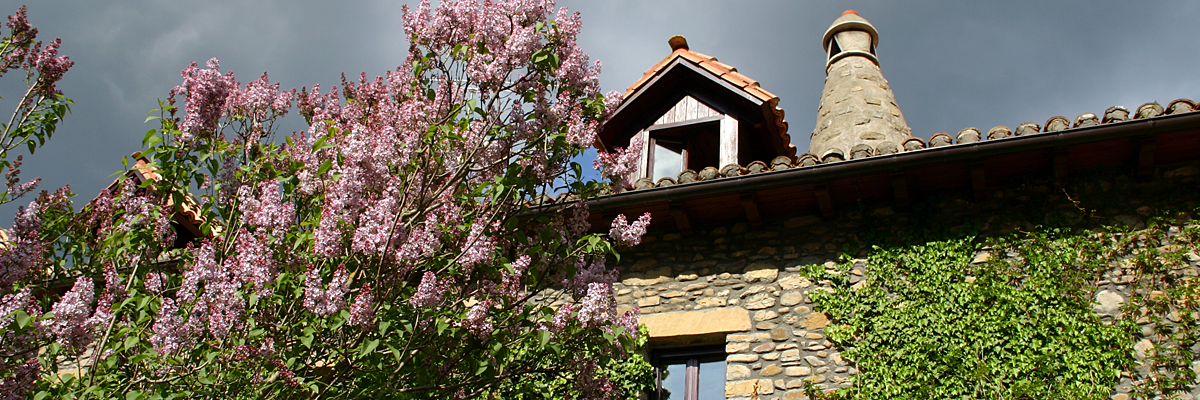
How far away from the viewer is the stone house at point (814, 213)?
5.70 m

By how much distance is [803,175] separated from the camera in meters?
6.19

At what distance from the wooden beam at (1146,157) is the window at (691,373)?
317 centimetres

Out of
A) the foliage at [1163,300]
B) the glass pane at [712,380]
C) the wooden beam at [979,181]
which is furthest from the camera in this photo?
the glass pane at [712,380]

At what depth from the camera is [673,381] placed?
249 inches

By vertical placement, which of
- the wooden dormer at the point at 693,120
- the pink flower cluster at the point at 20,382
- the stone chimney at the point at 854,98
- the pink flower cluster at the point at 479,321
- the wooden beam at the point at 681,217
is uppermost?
the stone chimney at the point at 854,98

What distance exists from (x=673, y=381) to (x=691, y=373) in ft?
0.50

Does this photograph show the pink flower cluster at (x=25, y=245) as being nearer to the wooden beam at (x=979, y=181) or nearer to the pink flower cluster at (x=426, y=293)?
the pink flower cluster at (x=426, y=293)

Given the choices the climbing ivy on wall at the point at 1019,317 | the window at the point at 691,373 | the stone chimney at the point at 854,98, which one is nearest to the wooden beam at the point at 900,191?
the climbing ivy on wall at the point at 1019,317

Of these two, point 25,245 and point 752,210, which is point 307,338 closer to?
point 25,245

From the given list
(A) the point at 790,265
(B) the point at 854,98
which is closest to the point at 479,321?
(A) the point at 790,265

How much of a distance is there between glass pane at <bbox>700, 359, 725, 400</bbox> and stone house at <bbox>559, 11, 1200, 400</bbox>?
0.01 meters

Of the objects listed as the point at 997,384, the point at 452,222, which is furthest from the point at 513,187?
the point at 997,384

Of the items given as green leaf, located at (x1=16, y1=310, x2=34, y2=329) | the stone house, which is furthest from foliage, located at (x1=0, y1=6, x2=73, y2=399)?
the stone house

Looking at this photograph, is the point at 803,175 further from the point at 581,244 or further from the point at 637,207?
the point at 581,244
